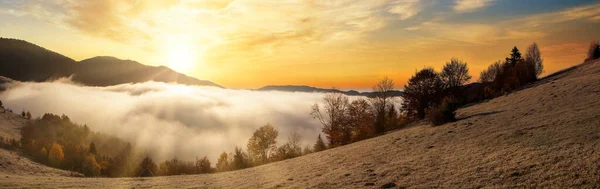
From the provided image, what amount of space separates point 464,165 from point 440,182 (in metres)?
2.23

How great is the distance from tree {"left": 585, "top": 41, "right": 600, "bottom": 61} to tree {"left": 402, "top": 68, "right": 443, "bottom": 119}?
73.3 ft

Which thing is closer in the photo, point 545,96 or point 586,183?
point 586,183

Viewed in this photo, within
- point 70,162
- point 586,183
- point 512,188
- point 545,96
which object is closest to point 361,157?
point 512,188

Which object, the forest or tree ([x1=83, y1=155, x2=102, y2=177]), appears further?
tree ([x1=83, y1=155, x2=102, y2=177])

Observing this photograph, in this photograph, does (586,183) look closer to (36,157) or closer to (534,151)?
(534,151)

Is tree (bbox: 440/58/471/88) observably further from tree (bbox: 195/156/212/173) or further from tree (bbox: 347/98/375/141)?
tree (bbox: 195/156/212/173)

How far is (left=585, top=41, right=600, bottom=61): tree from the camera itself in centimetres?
4702

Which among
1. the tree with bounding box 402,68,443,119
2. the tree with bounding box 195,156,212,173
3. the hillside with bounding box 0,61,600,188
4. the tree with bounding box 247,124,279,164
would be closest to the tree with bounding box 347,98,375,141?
the tree with bounding box 402,68,443,119

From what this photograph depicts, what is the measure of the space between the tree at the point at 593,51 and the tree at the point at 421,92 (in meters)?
22.3

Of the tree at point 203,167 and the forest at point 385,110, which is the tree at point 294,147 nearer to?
the forest at point 385,110

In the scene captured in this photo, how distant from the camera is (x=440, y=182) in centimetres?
1121

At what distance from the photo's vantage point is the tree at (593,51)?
154 feet

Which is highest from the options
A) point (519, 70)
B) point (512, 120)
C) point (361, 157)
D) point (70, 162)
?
point (519, 70)

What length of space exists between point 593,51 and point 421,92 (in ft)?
85.3
